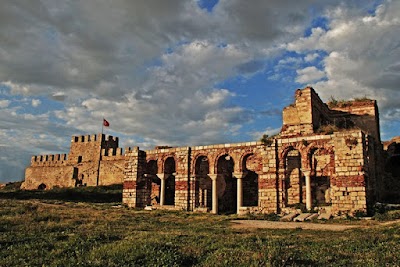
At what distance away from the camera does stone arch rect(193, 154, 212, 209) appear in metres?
26.7

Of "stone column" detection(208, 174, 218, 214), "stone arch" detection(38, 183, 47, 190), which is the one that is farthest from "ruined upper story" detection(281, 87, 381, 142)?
"stone arch" detection(38, 183, 47, 190)

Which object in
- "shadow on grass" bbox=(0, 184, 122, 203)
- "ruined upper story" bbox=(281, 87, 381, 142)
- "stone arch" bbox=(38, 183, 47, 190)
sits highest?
"ruined upper story" bbox=(281, 87, 381, 142)

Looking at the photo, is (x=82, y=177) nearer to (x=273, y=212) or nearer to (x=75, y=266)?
(x=273, y=212)

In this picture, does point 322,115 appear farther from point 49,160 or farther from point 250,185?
point 49,160

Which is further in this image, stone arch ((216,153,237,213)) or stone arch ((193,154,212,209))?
stone arch ((216,153,237,213))

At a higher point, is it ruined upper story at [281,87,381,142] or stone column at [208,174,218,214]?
ruined upper story at [281,87,381,142]

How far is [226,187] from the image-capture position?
28.1m

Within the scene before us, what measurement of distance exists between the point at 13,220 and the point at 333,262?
478 inches

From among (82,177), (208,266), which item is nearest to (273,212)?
(208,266)

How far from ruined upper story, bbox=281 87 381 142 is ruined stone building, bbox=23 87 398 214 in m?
0.07

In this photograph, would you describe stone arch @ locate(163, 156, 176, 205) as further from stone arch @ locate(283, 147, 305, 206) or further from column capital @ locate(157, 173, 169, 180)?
stone arch @ locate(283, 147, 305, 206)

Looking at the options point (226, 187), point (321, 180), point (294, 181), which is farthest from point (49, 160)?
point (321, 180)

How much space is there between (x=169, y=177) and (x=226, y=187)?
5338mm

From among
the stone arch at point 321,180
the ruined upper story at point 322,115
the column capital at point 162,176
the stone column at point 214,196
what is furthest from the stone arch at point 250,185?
the column capital at point 162,176
